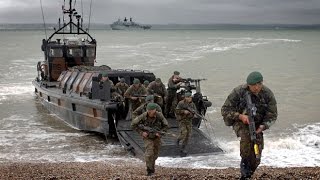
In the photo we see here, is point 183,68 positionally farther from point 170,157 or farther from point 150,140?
point 150,140

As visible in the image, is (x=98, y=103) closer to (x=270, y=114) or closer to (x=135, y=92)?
(x=135, y=92)

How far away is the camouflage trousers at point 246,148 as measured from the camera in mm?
5656

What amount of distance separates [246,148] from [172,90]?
7.40 meters

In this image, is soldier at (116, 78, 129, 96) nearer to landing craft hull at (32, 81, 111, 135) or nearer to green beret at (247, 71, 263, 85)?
landing craft hull at (32, 81, 111, 135)

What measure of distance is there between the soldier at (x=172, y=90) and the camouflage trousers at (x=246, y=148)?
6954 millimetres

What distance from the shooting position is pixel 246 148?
5.77 metres

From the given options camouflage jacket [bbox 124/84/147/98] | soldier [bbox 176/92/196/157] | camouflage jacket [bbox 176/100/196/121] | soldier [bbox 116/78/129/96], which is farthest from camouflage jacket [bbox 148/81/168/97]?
camouflage jacket [bbox 176/100/196/121]

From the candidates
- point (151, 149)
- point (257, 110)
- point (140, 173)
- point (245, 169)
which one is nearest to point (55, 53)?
point (140, 173)

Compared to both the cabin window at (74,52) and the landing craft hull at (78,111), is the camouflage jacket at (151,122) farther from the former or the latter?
the cabin window at (74,52)

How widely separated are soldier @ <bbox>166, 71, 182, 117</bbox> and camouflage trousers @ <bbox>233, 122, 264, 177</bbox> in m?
6.95

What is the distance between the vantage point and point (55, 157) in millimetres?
11953

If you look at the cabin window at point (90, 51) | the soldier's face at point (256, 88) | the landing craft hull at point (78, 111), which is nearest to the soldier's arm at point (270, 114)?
the soldier's face at point (256, 88)

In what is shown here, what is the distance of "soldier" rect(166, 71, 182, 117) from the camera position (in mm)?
12920

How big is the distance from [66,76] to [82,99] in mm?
3273
